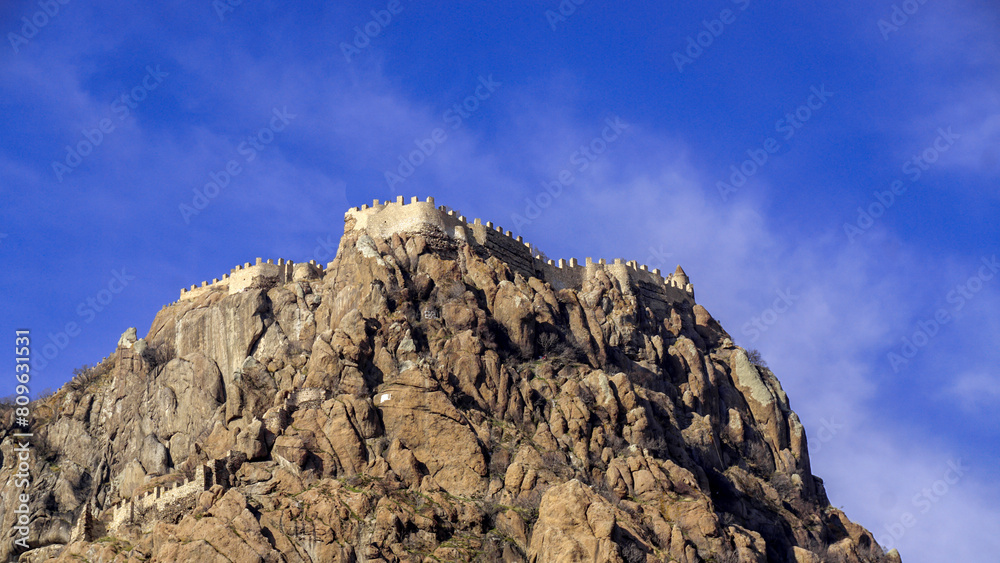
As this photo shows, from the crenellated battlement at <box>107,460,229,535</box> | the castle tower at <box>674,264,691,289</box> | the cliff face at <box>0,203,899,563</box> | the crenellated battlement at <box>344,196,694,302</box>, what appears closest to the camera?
the cliff face at <box>0,203,899,563</box>

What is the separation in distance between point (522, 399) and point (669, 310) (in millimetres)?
36346

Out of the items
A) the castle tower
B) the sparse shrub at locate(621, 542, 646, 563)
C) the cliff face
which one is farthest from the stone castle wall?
the castle tower

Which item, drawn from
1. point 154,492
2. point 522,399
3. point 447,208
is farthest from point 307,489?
point 447,208

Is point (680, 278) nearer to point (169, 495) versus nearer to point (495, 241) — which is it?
point (495, 241)

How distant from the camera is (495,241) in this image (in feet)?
377

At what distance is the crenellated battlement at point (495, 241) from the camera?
110 meters

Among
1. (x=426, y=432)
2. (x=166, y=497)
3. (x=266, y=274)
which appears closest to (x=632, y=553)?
(x=426, y=432)

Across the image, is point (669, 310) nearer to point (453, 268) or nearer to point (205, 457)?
point (453, 268)

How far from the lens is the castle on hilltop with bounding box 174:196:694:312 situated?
110500 millimetres

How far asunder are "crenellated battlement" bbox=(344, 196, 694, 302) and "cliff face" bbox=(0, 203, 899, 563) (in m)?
0.73

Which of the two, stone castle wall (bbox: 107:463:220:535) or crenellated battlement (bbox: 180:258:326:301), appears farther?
crenellated battlement (bbox: 180:258:326:301)

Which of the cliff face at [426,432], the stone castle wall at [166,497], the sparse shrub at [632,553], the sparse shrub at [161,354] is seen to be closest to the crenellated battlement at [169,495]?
the stone castle wall at [166,497]

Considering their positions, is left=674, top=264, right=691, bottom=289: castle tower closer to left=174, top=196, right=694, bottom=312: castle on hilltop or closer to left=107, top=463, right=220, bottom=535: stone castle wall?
left=174, top=196, right=694, bottom=312: castle on hilltop

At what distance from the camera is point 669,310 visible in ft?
413
